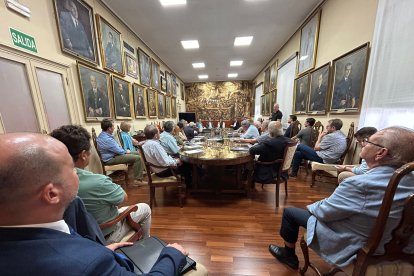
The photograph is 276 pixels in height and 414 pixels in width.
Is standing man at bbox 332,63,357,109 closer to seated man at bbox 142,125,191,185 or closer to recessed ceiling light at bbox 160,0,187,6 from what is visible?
seated man at bbox 142,125,191,185

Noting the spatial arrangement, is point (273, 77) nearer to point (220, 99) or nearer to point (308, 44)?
point (308, 44)

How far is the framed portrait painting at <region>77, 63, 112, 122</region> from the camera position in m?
3.00

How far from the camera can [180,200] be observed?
8.23 ft

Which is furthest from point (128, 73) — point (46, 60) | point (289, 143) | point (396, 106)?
point (396, 106)

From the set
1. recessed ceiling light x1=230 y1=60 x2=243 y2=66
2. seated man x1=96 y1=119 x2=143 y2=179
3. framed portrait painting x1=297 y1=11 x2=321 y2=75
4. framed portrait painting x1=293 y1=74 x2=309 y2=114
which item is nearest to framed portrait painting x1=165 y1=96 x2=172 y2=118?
recessed ceiling light x1=230 y1=60 x2=243 y2=66

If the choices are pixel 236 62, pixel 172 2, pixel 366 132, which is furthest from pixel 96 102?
pixel 236 62

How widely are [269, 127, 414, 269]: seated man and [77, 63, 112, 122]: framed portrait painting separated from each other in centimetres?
372

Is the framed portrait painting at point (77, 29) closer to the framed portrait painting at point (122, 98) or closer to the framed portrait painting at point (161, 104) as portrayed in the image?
the framed portrait painting at point (122, 98)

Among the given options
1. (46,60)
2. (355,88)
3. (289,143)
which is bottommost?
(289,143)

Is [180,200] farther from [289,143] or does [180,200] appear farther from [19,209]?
[19,209]

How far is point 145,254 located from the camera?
97cm

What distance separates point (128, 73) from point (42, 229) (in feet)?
15.6

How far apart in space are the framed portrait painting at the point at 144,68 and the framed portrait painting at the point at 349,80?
496 cm

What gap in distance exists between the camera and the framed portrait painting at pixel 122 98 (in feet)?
12.7
